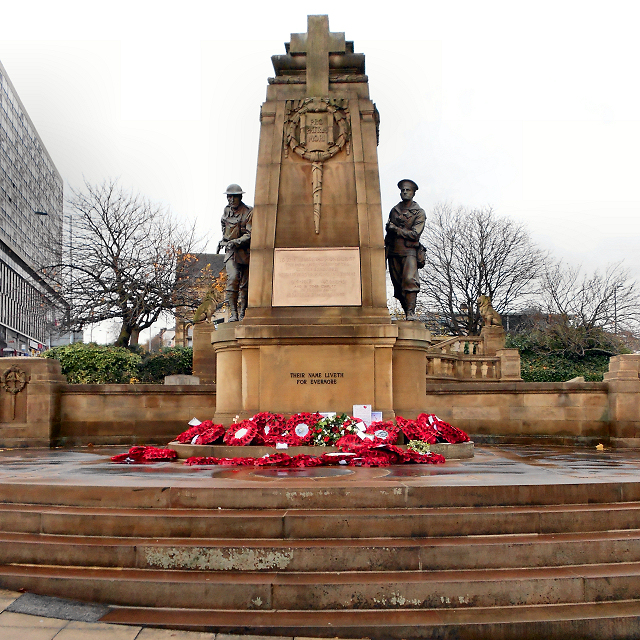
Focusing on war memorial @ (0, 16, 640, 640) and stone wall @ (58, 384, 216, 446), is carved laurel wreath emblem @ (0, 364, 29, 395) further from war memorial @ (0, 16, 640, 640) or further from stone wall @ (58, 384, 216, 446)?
stone wall @ (58, 384, 216, 446)

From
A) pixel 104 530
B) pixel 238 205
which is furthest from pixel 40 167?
pixel 104 530

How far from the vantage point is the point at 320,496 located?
615 centimetres

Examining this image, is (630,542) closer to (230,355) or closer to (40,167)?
(230,355)

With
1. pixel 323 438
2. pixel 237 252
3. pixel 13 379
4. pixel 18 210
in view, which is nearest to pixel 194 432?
pixel 323 438

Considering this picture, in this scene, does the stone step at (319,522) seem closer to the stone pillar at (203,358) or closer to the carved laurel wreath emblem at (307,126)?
the carved laurel wreath emblem at (307,126)

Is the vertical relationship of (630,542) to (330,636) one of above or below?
above

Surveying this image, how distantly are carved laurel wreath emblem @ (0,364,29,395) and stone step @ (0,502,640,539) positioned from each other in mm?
9394

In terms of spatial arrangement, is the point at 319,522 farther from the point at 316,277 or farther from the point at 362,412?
the point at 316,277

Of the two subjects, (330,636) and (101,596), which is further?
(101,596)

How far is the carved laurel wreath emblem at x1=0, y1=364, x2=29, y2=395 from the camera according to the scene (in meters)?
14.6

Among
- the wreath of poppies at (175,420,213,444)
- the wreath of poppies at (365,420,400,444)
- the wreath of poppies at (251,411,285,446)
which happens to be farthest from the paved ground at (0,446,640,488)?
the wreath of poppies at (251,411,285,446)

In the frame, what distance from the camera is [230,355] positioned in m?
11.6

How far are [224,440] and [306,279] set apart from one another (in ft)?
9.98

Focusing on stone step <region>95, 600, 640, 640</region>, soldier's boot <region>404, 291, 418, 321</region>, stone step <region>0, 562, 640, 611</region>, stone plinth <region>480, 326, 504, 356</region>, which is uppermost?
stone plinth <region>480, 326, 504, 356</region>
